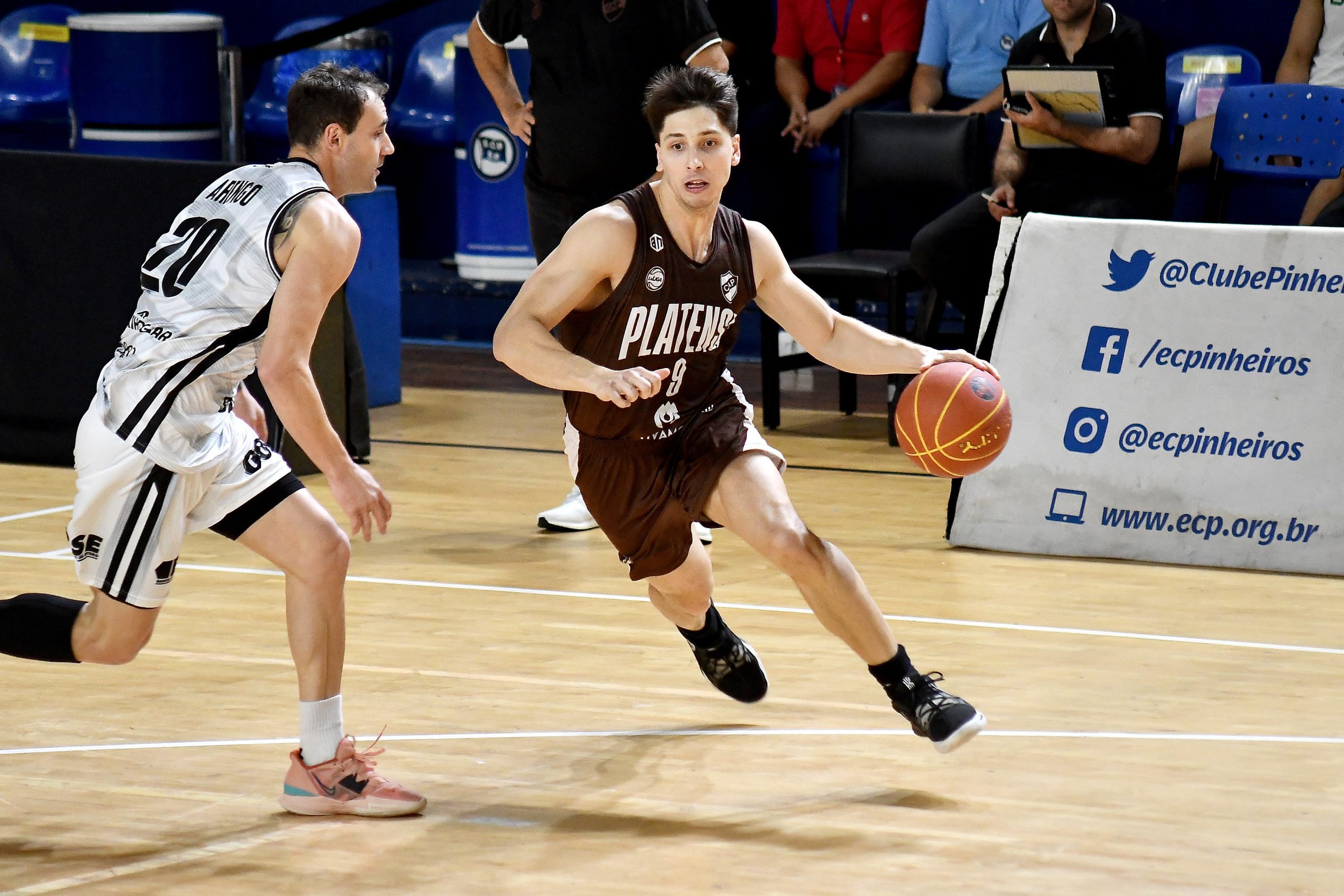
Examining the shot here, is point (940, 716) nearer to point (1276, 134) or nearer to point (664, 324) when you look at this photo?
point (664, 324)

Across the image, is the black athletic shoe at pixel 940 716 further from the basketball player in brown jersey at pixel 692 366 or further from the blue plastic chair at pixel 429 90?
the blue plastic chair at pixel 429 90

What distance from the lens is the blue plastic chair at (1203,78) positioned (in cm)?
861

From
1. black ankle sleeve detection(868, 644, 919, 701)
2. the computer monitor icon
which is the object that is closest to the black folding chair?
the computer monitor icon

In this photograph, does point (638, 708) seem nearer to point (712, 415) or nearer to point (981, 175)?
point (712, 415)

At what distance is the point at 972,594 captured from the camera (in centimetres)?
551

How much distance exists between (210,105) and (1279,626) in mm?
6489

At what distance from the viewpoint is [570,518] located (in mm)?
6406

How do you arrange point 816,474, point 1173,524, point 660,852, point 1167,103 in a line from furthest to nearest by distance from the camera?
1. point 1167,103
2. point 816,474
3. point 1173,524
4. point 660,852

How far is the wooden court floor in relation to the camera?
331 cm

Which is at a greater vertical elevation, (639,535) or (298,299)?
(298,299)

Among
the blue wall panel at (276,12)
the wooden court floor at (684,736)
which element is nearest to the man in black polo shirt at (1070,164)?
the wooden court floor at (684,736)

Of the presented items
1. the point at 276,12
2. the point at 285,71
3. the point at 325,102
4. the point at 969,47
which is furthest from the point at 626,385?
the point at 276,12

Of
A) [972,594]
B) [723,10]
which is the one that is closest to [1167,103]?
[723,10]

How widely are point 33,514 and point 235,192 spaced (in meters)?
3.33
